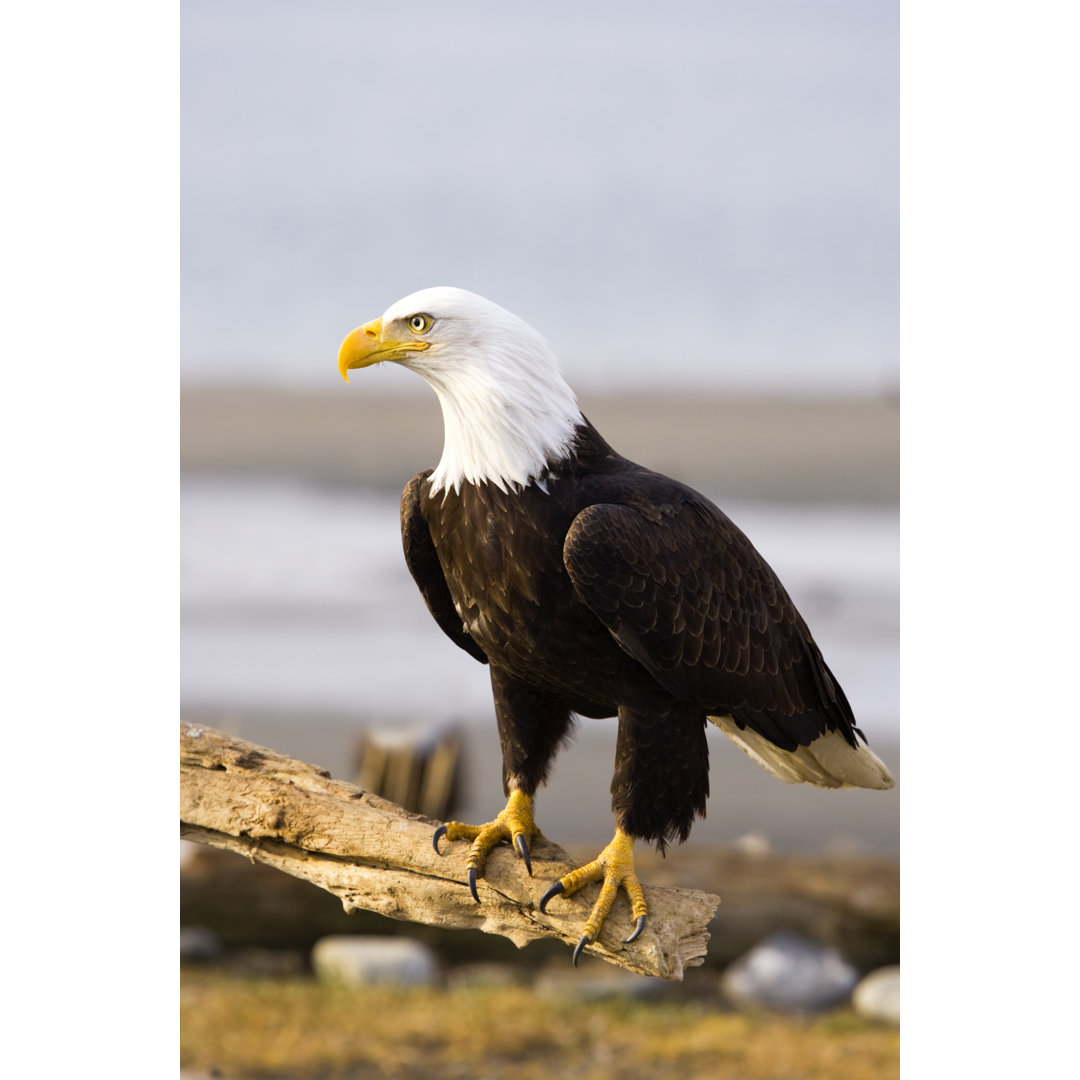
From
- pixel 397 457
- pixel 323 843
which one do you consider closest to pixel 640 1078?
pixel 323 843

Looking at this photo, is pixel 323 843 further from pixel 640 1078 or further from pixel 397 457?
pixel 640 1078

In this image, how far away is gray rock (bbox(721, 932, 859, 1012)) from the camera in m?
3.85

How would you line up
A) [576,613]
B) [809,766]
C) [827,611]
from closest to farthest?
[576,613], [809,766], [827,611]

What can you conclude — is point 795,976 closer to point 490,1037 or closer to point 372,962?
point 490,1037

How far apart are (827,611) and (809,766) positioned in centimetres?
102

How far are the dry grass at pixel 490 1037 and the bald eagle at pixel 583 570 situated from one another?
190cm

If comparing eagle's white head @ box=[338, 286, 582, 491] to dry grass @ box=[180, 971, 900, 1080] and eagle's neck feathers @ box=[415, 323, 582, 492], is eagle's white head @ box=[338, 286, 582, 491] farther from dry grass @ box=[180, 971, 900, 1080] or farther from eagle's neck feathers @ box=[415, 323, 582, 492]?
dry grass @ box=[180, 971, 900, 1080]

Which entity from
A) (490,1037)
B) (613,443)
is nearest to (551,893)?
(613,443)

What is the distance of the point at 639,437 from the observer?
3.71 meters

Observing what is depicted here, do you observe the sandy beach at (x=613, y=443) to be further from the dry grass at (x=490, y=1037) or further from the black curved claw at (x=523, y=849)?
the black curved claw at (x=523, y=849)

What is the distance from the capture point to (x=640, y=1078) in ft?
12.4

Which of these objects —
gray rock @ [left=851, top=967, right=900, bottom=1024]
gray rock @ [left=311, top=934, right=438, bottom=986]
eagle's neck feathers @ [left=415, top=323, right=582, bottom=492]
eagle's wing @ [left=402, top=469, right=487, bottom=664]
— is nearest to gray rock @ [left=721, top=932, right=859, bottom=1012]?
gray rock @ [left=851, top=967, right=900, bottom=1024]

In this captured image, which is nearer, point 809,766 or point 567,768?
point 809,766

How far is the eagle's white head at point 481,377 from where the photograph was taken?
7.06 feet
